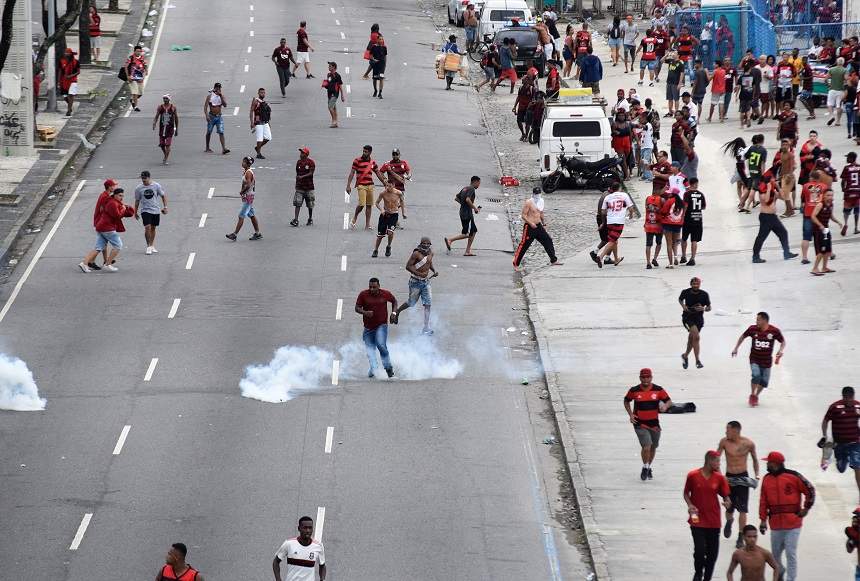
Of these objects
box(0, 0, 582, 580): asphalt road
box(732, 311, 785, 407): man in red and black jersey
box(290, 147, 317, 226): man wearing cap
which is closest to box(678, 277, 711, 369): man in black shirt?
box(732, 311, 785, 407): man in red and black jersey

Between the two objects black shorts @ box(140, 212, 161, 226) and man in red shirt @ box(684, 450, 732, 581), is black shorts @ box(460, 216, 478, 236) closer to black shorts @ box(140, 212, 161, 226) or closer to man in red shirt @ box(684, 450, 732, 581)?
black shorts @ box(140, 212, 161, 226)

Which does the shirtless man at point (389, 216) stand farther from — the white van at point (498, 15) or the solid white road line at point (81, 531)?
the white van at point (498, 15)

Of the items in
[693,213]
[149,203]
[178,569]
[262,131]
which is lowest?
[178,569]

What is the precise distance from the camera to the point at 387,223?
97.3ft

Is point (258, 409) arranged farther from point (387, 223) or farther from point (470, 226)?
point (470, 226)

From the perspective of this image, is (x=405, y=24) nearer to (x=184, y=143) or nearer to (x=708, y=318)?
(x=184, y=143)

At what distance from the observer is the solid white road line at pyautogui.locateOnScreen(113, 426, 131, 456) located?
65.5 ft

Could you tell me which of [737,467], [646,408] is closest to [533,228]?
[646,408]

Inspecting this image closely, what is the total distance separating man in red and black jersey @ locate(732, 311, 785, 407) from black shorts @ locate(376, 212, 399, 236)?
10.2 meters

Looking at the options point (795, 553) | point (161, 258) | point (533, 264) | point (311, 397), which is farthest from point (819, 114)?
point (795, 553)

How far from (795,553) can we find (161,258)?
1653 cm

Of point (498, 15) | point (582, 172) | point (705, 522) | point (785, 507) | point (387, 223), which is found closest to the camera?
point (785, 507)

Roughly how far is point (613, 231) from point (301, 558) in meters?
15.6

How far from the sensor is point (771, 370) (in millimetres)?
22656
